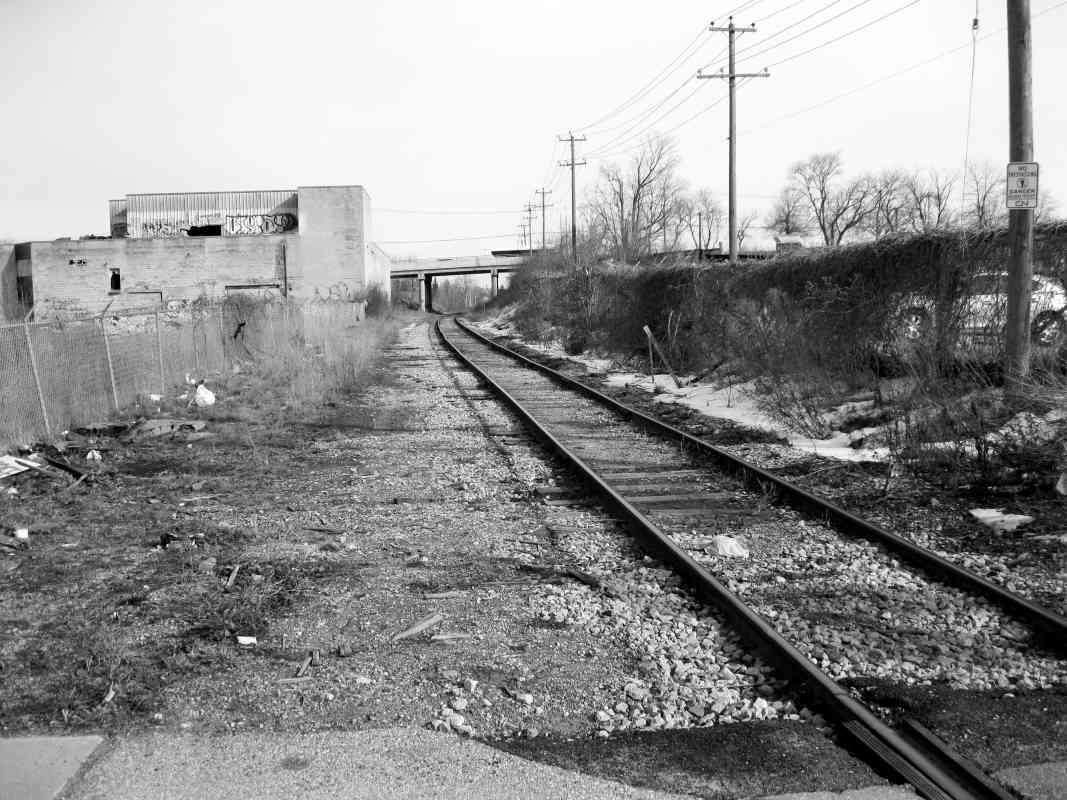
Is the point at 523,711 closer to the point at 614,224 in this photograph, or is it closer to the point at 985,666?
the point at 985,666

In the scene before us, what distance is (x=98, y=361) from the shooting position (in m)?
14.4

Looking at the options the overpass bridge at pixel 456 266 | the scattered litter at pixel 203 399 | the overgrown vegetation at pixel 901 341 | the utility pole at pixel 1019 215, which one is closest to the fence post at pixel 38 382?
the scattered litter at pixel 203 399

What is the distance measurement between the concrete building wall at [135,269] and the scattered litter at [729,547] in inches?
2364

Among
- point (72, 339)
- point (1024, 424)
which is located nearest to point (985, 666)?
point (1024, 424)

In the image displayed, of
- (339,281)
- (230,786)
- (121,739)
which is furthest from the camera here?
(339,281)

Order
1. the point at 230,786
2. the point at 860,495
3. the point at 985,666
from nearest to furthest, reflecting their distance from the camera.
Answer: the point at 230,786
the point at 985,666
the point at 860,495

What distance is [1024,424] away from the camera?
9.16 m

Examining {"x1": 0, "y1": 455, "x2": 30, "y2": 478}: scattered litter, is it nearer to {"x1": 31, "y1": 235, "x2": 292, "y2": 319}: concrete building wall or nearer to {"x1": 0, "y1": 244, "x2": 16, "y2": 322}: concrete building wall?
{"x1": 31, "y1": 235, "x2": 292, "y2": 319}: concrete building wall

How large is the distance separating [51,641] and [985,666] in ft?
17.1

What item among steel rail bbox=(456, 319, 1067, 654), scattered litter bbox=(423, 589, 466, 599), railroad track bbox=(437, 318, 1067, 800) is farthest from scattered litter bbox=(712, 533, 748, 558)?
scattered litter bbox=(423, 589, 466, 599)

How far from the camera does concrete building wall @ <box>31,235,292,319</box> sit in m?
62.3

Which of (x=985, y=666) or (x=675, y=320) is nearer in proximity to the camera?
(x=985, y=666)

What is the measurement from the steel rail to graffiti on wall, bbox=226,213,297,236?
61.2m

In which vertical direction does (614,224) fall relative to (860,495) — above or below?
above
